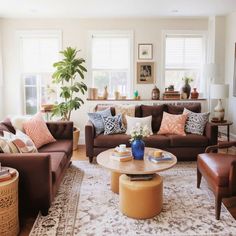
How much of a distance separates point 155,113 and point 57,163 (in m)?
2.34

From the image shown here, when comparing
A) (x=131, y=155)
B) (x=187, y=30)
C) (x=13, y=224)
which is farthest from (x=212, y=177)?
(x=187, y=30)

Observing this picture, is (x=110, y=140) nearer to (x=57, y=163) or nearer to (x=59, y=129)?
(x=59, y=129)

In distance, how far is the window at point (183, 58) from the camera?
5.95 metres

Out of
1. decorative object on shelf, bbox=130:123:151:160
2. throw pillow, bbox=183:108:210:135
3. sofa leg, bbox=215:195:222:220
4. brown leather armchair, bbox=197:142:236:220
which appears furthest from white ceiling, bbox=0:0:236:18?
sofa leg, bbox=215:195:222:220

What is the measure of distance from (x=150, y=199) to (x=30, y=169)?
1.18 metres

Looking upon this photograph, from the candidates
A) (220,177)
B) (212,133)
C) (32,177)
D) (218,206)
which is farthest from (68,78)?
(218,206)

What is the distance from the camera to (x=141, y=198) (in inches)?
108

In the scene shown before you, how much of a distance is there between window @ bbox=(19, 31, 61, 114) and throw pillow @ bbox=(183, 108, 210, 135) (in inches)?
113

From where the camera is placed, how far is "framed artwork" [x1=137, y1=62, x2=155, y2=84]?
19.4 feet

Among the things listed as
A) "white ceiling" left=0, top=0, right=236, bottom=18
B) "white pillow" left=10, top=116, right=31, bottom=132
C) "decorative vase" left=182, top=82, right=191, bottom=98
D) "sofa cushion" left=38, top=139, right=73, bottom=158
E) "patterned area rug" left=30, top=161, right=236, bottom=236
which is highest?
"white ceiling" left=0, top=0, right=236, bottom=18

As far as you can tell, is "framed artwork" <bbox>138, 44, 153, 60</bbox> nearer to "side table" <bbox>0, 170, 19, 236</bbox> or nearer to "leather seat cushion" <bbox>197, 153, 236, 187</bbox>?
"leather seat cushion" <bbox>197, 153, 236, 187</bbox>

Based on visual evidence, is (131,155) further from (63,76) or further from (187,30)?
(187,30)

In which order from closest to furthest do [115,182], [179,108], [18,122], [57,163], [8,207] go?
[8,207] < [57,163] < [115,182] < [18,122] < [179,108]

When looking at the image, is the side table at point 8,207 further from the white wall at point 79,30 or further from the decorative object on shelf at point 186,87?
the decorative object on shelf at point 186,87
